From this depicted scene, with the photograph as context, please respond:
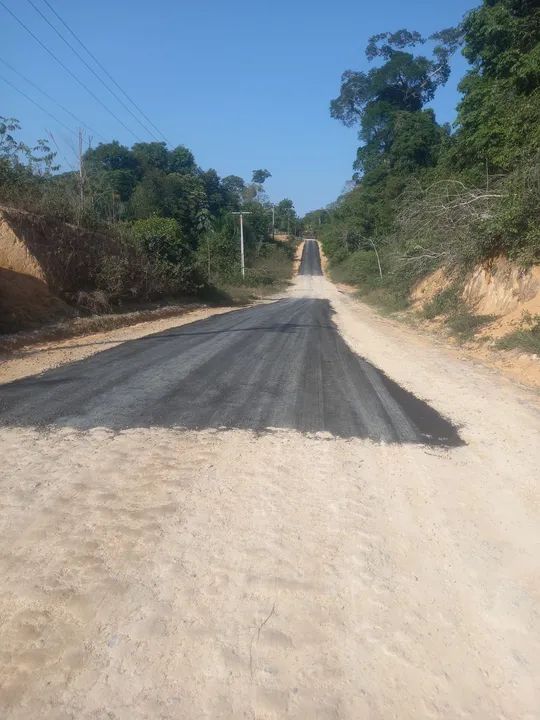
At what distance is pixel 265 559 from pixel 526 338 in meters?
9.21

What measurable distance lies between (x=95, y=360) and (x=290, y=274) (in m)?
58.0

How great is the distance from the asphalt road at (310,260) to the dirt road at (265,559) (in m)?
66.8

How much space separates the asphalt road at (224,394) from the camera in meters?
6.17

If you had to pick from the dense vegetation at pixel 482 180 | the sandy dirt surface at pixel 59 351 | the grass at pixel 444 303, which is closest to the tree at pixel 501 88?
the dense vegetation at pixel 482 180

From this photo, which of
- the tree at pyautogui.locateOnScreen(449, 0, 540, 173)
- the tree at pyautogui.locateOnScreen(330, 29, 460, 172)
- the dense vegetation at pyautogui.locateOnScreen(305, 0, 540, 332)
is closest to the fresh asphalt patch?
the dense vegetation at pyautogui.locateOnScreen(305, 0, 540, 332)

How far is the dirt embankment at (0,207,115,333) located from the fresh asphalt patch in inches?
143

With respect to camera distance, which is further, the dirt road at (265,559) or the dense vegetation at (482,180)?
the dense vegetation at (482,180)

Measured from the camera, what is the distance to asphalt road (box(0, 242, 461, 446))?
6168 millimetres

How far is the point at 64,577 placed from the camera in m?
3.17

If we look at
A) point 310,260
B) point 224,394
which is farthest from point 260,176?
point 224,394

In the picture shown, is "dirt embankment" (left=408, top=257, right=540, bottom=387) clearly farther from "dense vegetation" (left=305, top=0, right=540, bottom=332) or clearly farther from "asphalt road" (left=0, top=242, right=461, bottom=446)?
"asphalt road" (left=0, top=242, right=461, bottom=446)

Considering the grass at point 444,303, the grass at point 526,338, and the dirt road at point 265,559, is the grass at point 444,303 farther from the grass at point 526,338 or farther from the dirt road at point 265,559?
the dirt road at point 265,559

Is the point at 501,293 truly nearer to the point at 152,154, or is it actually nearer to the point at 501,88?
the point at 501,88

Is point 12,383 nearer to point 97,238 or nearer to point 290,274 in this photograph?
point 97,238
